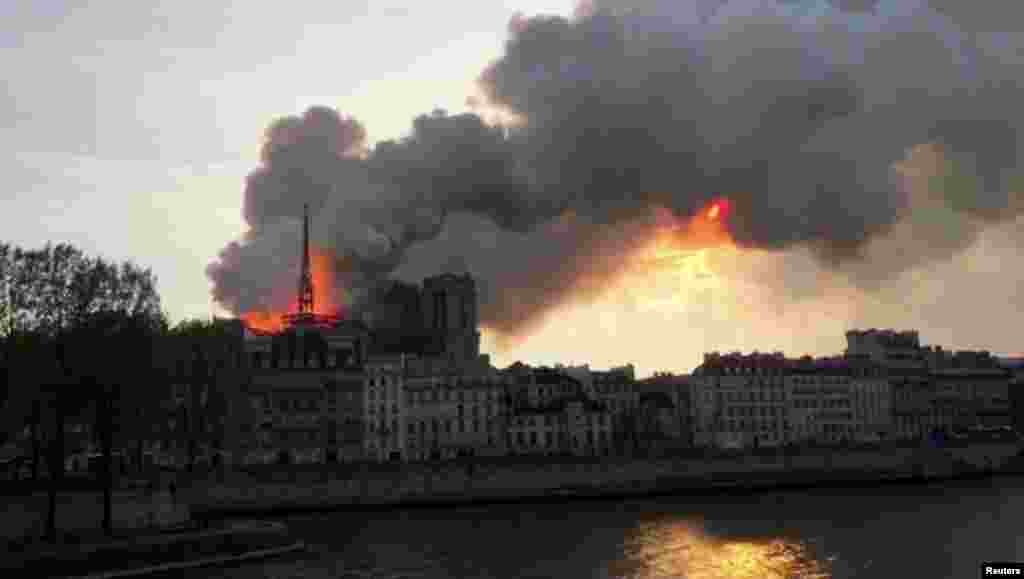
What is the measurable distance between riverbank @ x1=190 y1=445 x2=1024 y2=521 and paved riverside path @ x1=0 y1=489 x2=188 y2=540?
52.9 ft

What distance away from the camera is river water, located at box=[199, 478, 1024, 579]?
48.4m

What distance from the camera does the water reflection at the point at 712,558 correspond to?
47.4 metres

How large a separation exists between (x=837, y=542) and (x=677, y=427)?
105283 mm

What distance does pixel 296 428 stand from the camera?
419 feet

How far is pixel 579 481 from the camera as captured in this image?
9919cm

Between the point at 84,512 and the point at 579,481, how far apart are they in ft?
171

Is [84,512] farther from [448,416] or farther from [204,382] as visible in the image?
[448,416]

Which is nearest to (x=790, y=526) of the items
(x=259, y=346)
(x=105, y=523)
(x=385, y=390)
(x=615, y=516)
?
(x=615, y=516)

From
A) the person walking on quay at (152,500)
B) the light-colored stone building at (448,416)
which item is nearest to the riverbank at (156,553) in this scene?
the person walking on quay at (152,500)

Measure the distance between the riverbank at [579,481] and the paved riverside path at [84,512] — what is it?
16.1 meters

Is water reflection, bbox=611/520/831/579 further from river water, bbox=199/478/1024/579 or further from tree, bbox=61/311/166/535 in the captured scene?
tree, bbox=61/311/166/535

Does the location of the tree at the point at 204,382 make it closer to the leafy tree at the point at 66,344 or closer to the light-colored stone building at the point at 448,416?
the leafy tree at the point at 66,344

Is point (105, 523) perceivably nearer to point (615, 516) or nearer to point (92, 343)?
point (92, 343)

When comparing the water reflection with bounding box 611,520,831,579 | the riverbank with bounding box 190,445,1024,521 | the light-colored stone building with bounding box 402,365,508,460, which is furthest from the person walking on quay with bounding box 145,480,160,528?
the light-colored stone building with bounding box 402,365,508,460
